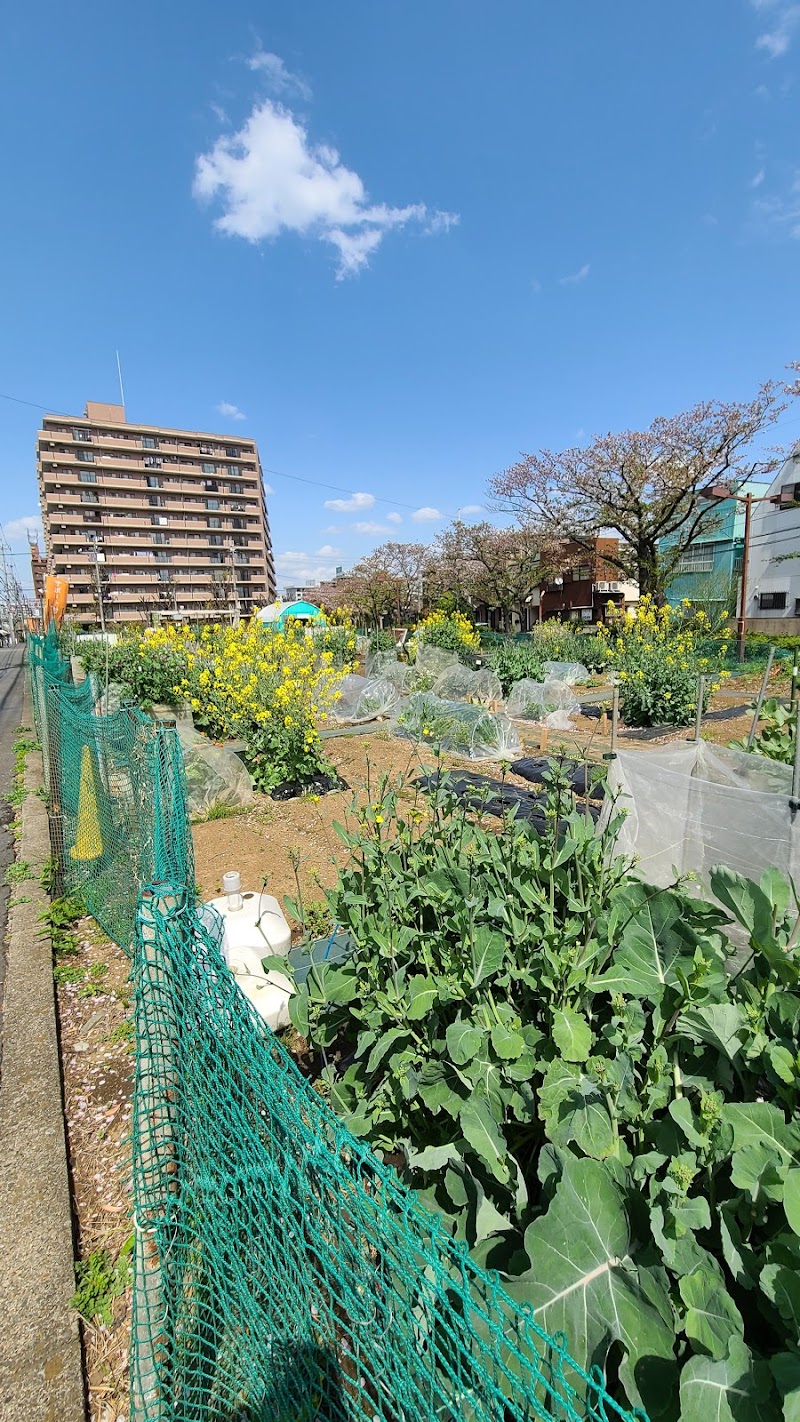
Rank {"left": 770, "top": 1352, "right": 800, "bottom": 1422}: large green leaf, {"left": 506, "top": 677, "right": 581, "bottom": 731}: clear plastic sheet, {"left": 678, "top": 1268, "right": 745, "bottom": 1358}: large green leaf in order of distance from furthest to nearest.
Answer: {"left": 506, "top": 677, "right": 581, "bottom": 731}: clear plastic sheet < {"left": 678, "top": 1268, "right": 745, "bottom": 1358}: large green leaf < {"left": 770, "top": 1352, "right": 800, "bottom": 1422}: large green leaf

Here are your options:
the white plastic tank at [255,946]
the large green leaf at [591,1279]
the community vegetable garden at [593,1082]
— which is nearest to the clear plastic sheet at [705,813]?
the community vegetable garden at [593,1082]

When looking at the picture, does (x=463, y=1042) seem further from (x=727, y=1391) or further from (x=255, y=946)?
(x=255, y=946)

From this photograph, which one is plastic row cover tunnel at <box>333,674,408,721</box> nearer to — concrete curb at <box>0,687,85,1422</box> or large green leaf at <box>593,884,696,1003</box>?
concrete curb at <box>0,687,85,1422</box>

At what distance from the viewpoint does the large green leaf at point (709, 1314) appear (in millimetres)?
691

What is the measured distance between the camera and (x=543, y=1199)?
3.37 ft

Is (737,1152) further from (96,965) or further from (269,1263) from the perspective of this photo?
(96,965)

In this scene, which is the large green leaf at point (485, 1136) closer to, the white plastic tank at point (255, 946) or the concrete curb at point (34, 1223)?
the concrete curb at point (34, 1223)

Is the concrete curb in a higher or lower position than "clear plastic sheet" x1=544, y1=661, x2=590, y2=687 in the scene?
lower

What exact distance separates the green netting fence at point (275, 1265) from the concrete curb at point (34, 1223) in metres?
0.23

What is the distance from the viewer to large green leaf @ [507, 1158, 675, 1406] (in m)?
0.76

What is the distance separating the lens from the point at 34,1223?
6.16 ft

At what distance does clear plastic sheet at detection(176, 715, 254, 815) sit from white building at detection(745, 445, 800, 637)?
87.7 ft

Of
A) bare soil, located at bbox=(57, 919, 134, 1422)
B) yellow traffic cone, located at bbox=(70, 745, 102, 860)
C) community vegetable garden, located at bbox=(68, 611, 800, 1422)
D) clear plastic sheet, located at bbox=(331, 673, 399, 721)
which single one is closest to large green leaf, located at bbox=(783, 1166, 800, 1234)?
community vegetable garden, located at bbox=(68, 611, 800, 1422)

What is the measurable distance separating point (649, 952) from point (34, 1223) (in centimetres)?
207
